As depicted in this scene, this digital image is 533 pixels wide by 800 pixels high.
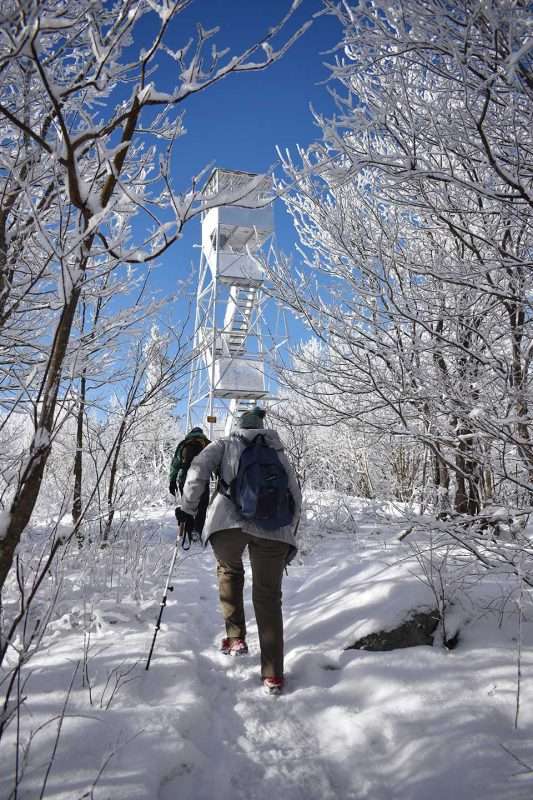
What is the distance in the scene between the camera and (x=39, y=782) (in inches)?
57.5

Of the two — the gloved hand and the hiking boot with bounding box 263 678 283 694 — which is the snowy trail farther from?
the gloved hand

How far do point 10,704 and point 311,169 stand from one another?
2.28 metres

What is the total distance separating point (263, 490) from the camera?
2768mm

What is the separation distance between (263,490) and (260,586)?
580 mm

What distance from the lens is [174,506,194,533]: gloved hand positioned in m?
3.17

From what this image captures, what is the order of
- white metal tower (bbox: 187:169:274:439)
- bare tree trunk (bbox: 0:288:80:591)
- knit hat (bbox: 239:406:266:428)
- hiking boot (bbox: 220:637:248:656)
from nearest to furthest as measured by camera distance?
bare tree trunk (bbox: 0:288:80:591) < hiking boot (bbox: 220:637:248:656) < knit hat (bbox: 239:406:266:428) < white metal tower (bbox: 187:169:274:439)

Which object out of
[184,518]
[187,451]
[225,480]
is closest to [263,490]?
[225,480]

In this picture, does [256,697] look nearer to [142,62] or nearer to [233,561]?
[233,561]

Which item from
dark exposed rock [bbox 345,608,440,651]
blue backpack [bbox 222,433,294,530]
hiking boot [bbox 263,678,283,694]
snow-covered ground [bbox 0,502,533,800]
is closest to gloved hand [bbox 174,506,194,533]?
blue backpack [bbox 222,433,294,530]

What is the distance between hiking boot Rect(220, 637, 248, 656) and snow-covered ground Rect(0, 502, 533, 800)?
52 mm

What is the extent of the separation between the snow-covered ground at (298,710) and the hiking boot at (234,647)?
52mm

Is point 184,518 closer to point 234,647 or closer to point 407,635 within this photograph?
point 234,647

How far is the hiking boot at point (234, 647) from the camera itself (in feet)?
9.40

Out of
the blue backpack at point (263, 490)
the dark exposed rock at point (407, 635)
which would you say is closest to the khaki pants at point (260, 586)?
the blue backpack at point (263, 490)
